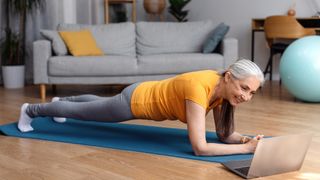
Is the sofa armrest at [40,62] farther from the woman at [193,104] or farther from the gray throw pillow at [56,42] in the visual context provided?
the woman at [193,104]

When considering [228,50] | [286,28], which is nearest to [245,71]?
[228,50]

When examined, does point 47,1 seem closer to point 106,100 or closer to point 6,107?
point 6,107

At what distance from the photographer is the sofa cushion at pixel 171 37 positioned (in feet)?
17.2

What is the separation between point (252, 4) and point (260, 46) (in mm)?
568

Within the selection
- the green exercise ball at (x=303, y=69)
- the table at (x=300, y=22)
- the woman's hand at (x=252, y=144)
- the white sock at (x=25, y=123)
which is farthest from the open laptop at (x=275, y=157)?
the table at (x=300, y=22)

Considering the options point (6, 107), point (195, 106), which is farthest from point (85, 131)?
point (6, 107)

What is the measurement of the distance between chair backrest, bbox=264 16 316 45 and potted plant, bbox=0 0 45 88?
2.93 m

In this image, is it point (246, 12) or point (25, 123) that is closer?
point (25, 123)

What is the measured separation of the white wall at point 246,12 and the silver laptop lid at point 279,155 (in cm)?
381

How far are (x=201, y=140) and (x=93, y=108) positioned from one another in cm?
73

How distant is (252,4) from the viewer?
6.04 meters

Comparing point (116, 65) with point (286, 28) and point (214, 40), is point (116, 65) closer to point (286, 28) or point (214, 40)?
point (214, 40)

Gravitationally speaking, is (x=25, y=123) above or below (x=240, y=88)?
below

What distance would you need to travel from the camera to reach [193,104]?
224 cm
